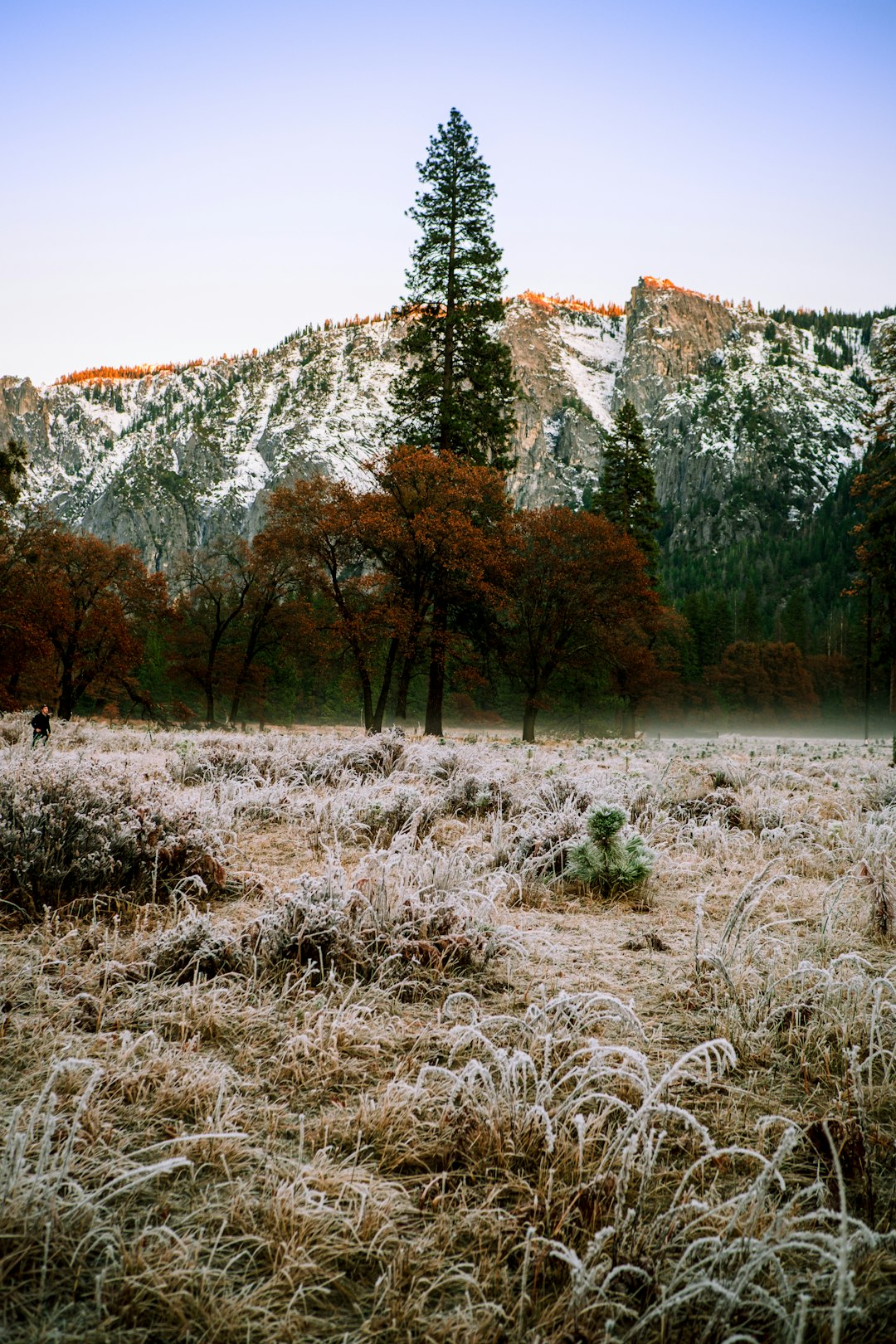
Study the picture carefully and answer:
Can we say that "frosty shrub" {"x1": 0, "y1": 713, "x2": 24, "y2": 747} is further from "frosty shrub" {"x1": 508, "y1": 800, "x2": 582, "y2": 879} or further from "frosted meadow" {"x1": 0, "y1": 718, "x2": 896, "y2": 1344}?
"frosty shrub" {"x1": 508, "y1": 800, "x2": 582, "y2": 879}

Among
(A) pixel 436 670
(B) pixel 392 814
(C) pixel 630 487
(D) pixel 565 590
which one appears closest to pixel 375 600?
(A) pixel 436 670

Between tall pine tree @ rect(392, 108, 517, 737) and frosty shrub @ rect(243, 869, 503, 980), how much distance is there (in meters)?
19.9

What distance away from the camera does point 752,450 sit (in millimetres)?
189375

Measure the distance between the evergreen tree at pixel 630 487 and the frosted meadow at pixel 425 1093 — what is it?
33.4 meters

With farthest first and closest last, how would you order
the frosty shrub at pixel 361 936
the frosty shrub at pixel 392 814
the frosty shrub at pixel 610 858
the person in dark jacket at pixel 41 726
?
the person in dark jacket at pixel 41 726, the frosty shrub at pixel 392 814, the frosty shrub at pixel 610 858, the frosty shrub at pixel 361 936

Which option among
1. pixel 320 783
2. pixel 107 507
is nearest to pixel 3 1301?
pixel 320 783

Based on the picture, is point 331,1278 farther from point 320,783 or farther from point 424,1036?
point 320,783

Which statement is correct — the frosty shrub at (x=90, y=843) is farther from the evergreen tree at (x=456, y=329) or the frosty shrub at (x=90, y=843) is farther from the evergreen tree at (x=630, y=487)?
the evergreen tree at (x=630, y=487)

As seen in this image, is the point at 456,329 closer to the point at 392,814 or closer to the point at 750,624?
the point at 392,814

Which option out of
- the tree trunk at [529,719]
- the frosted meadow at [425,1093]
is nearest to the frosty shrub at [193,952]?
the frosted meadow at [425,1093]

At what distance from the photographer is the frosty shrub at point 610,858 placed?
4.90 m

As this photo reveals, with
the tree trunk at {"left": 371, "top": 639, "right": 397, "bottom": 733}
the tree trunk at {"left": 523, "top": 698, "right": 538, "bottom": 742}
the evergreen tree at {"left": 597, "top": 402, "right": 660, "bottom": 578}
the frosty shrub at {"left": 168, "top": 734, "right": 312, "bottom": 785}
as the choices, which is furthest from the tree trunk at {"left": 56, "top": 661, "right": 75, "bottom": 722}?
the evergreen tree at {"left": 597, "top": 402, "right": 660, "bottom": 578}

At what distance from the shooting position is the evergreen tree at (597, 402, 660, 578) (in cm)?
3616

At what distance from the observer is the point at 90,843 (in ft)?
14.1
